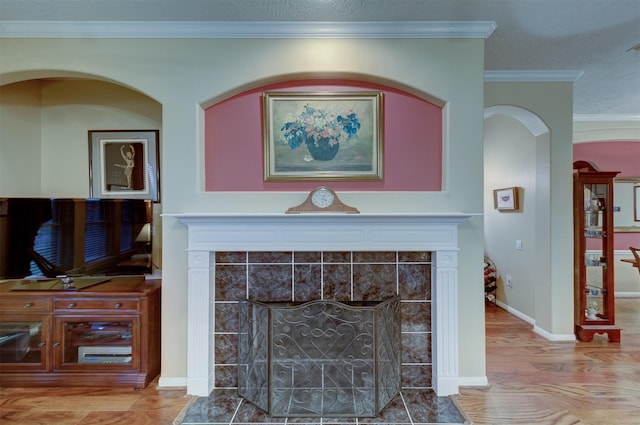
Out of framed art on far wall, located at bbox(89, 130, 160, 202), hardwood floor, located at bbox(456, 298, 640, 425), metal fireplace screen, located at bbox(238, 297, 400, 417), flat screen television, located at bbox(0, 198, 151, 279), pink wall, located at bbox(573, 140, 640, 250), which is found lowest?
hardwood floor, located at bbox(456, 298, 640, 425)

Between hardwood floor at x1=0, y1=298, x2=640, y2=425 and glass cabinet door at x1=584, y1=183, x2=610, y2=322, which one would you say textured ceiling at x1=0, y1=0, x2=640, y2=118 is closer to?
glass cabinet door at x1=584, y1=183, x2=610, y2=322

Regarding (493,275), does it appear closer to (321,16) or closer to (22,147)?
(321,16)

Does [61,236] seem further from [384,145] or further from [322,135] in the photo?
[384,145]

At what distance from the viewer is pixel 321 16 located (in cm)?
223

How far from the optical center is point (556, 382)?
2453mm

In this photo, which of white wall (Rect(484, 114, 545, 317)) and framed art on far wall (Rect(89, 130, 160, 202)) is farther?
white wall (Rect(484, 114, 545, 317))

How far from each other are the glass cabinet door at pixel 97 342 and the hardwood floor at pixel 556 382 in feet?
7.83

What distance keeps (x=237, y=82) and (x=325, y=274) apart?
1548mm

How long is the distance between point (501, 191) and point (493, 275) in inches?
45.2

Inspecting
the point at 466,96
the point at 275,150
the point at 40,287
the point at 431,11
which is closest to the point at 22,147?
the point at 40,287

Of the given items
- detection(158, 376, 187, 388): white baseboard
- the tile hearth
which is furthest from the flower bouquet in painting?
detection(158, 376, 187, 388): white baseboard

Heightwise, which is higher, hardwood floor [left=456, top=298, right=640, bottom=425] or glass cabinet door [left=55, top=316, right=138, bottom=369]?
glass cabinet door [left=55, top=316, right=138, bottom=369]

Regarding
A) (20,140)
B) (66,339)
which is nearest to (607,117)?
(66,339)

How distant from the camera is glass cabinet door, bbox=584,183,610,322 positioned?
3.31 meters
